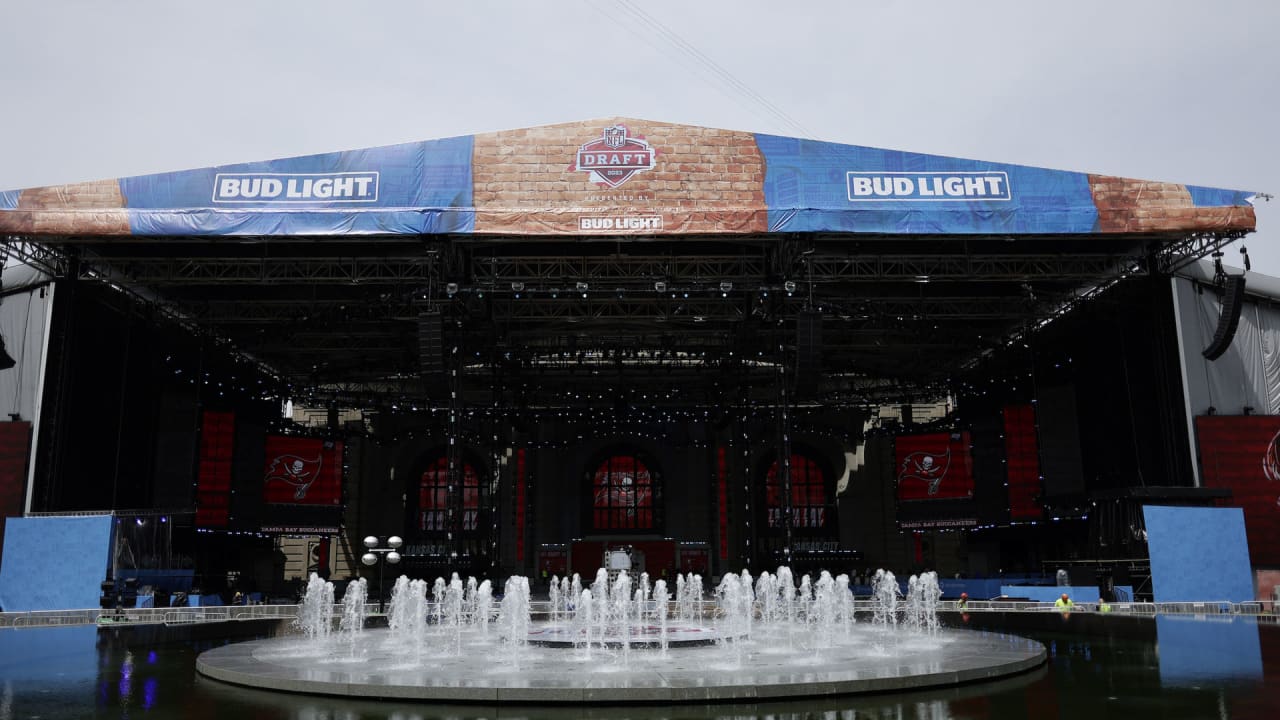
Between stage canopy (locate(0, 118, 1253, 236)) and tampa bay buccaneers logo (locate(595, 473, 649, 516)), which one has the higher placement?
stage canopy (locate(0, 118, 1253, 236))

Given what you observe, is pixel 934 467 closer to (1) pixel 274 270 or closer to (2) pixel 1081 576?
(2) pixel 1081 576

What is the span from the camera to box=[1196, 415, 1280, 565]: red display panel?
28469 mm

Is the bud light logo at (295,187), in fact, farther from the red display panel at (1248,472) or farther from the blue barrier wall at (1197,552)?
the red display panel at (1248,472)

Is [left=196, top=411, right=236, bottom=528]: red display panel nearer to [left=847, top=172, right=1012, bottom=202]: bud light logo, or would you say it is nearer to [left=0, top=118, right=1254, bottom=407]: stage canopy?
[left=0, top=118, right=1254, bottom=407]: stage canopy

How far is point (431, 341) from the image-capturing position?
2516 cm

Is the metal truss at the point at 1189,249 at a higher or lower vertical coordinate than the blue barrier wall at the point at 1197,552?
higher

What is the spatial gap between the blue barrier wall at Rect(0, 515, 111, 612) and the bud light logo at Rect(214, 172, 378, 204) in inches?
398

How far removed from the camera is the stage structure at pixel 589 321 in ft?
83.9

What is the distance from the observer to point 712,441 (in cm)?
4625

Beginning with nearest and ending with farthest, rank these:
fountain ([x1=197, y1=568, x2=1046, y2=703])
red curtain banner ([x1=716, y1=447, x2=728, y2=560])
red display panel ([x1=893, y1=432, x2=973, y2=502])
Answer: fountain ([x1=197, y1=568, x2=1046, y2=703]), red display panel ([x1=893, y1=432, x2=973, y2=502]), red curtain banner ([x1=716, y1=447, x2=728, y2=560])

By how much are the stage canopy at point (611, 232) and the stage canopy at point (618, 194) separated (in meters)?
0.05

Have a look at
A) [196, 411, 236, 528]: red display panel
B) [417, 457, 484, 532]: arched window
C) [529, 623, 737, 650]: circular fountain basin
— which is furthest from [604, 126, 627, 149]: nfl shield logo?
[417, 457, 484, 532]: arched window

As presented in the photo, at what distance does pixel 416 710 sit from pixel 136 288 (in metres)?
24.9

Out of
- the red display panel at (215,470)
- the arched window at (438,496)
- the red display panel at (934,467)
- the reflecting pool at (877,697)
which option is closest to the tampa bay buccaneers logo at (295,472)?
the red display panel at (215,470)
